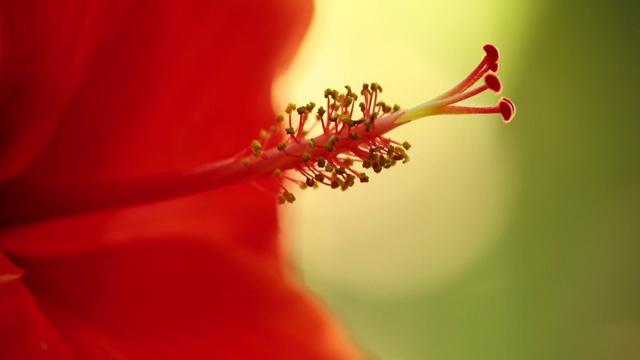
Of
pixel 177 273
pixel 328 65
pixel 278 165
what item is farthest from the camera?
pixel 328 65

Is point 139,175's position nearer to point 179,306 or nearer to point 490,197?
point 179,306

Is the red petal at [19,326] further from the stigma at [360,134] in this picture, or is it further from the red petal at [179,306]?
the stigma at [360,134]

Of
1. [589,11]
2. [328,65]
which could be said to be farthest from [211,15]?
[589,11]

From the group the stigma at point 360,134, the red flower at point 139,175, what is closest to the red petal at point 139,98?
the red flower at point 139,175

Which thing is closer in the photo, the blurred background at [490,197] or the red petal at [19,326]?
the red petal at [19,326]

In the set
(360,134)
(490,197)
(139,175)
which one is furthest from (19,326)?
(490,197)

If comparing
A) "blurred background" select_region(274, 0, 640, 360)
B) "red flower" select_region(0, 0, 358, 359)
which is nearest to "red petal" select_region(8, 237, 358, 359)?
"red flower" select_region(0, 0, 358, 359)

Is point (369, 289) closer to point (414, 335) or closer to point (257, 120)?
point (414, 335)
